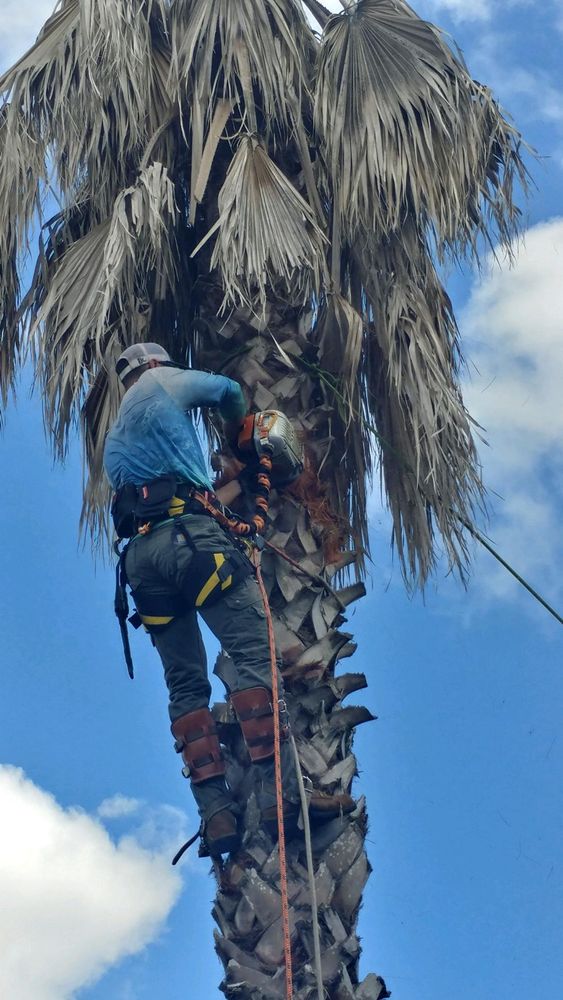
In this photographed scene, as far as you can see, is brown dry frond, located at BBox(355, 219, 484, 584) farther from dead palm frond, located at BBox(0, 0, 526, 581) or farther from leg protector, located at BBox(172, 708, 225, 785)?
leg protector, located at BBox(172, 708, 225, 785)

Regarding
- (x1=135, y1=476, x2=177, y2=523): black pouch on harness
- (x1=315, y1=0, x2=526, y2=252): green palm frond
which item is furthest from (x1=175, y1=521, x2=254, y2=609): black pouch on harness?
(x1=315, y1=0, x2=526, y2=252): green palm frond

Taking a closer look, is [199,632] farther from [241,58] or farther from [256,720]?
[241,58]

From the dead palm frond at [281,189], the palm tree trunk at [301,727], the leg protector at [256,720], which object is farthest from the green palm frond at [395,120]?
the leg protector at [256,720]

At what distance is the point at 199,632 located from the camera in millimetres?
8750

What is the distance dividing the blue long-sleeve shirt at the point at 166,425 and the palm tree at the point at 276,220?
0.28m

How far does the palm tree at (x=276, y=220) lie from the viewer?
9.11 meters

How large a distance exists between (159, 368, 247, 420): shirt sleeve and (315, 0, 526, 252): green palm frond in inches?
54.1

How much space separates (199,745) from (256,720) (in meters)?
0.41

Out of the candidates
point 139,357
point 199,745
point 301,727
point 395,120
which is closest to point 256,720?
point 301,727

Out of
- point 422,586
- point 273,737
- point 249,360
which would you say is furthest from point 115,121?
point 273,737

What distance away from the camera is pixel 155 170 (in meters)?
9.39

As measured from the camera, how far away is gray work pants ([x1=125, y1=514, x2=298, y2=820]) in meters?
8.17

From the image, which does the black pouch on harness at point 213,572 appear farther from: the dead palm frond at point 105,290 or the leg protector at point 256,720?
the dead palm frond at point 105,290

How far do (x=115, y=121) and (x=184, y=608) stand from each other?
2.88 metres
